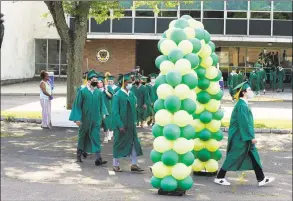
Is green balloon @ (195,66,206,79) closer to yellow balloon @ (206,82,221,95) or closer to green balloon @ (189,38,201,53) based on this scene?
yellow balloon @ (206,82,221,95)

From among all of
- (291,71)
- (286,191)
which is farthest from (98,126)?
(291,71)

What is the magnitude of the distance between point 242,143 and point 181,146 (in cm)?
140

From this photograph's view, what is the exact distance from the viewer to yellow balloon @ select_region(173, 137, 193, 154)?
9359 mm

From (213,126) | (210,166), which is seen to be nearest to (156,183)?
(210,166)

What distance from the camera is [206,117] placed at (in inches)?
432

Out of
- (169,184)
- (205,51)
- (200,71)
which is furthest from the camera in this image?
(200,71)

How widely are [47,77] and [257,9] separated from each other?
818 inches

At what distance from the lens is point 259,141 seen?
16.1 m

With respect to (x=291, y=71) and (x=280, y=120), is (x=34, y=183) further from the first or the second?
(x=291, y=71)

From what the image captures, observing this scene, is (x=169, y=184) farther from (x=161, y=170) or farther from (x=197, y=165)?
(x=197, y=165)

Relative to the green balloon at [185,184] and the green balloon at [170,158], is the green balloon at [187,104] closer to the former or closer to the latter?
the green balloon at [170,158]

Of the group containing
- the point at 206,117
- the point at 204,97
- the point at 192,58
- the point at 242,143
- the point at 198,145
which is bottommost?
the point at 198,145

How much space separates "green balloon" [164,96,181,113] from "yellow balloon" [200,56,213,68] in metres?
1.80

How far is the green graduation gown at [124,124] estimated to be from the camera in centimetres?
1125
